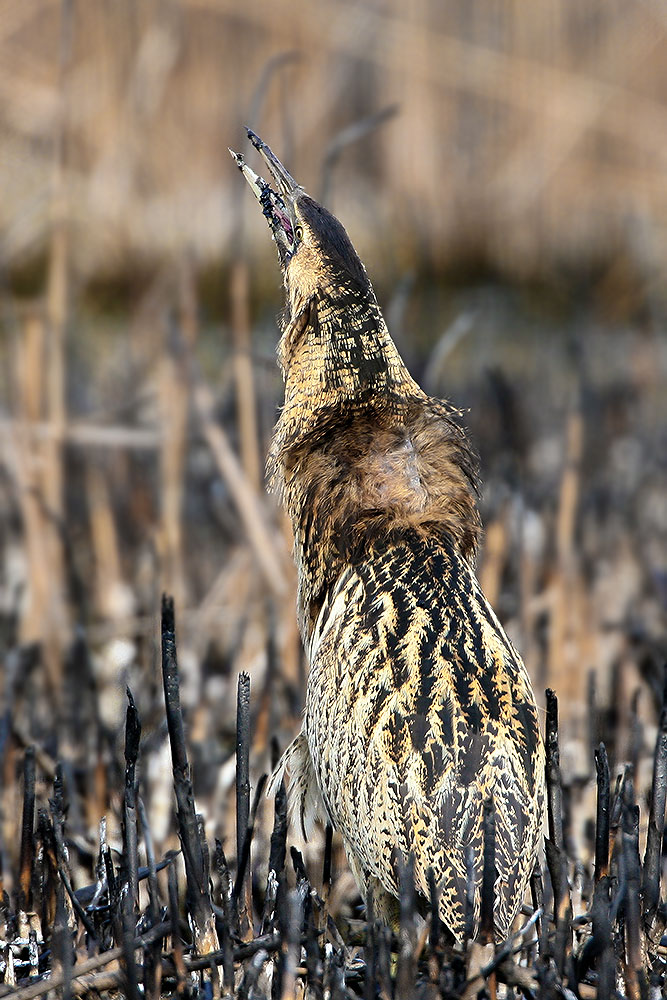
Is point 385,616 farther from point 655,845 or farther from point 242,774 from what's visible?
point 655,845

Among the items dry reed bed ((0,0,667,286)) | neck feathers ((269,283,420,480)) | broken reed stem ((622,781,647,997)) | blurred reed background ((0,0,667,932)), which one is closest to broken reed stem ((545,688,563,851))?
broken reed stem ((622,781,647,997))

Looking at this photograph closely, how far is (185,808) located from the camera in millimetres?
2221

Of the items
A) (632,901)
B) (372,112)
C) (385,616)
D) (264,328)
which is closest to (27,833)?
(385,616)

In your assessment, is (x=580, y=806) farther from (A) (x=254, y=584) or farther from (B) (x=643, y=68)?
(B) (x=643, y=68)

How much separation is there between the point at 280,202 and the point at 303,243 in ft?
0.43

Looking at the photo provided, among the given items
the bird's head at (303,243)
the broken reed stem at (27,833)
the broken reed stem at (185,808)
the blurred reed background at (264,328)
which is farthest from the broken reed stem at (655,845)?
the broken reed stem at (27,833)

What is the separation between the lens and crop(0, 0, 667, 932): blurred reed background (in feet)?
12.7

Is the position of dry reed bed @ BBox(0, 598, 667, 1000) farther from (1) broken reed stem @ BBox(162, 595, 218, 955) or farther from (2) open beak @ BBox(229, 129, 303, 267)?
(2) open beak @ BBox(229, 129, 303, 267)

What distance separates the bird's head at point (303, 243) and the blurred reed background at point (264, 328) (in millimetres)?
719

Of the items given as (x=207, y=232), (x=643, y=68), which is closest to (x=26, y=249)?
(x=207, y=232)

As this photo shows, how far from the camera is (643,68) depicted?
704cm

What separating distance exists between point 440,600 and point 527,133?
5.51m

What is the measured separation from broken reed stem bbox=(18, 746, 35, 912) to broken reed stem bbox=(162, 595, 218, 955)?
418 millimetres

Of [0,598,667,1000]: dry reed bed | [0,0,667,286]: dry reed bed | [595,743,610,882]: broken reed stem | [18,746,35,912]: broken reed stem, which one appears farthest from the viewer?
→ [0,0,667,286]: dry reed bed
